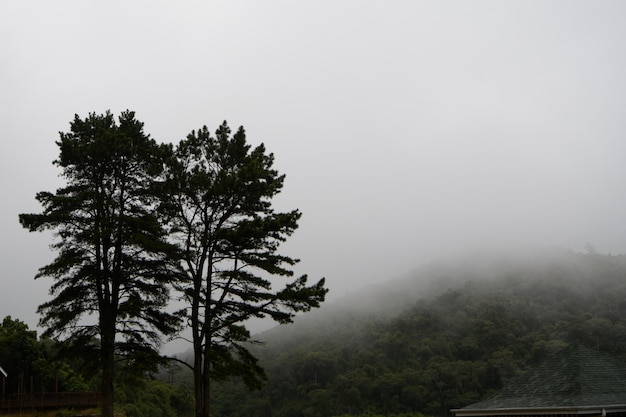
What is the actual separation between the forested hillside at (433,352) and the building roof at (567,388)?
4654 centimetres

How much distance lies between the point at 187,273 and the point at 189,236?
162cm

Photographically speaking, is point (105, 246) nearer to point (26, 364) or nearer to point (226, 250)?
point (226, 250)

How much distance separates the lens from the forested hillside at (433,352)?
294 ft

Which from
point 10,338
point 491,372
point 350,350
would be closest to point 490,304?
point 350,350

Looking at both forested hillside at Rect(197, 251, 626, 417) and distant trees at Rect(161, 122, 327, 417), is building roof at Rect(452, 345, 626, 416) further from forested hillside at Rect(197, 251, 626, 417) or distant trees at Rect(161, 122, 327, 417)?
forested hillside at Rect(197, 251, 626, 417)

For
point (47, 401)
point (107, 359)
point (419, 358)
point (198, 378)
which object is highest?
point (107, 359)

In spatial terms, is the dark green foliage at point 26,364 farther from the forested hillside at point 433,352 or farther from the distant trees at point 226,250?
the forested hillside at point 433,352

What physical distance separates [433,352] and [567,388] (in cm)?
9566

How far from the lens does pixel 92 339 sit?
2472 centimetres

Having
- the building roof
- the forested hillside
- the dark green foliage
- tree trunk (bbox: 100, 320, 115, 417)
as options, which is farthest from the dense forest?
the building roof

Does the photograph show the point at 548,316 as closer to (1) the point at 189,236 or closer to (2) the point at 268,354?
(2) the point at 268,354

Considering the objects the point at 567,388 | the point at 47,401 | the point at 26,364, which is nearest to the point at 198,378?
the point at 567,388

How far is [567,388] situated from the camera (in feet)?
64.3

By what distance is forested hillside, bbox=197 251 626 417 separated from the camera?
3531 inches
